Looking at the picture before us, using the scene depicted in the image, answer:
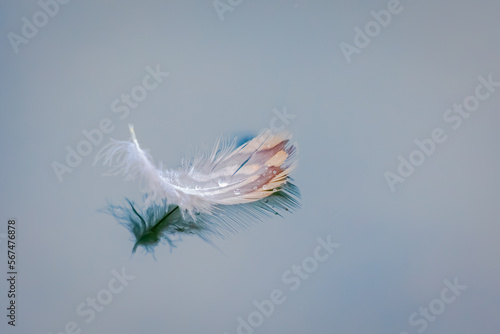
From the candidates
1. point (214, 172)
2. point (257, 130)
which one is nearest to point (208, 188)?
point (214, 172)

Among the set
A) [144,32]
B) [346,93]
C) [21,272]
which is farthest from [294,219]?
[21,272]

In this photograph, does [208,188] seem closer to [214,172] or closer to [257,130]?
[214,172]

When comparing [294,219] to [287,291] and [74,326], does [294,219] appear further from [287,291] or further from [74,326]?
[74,326]
